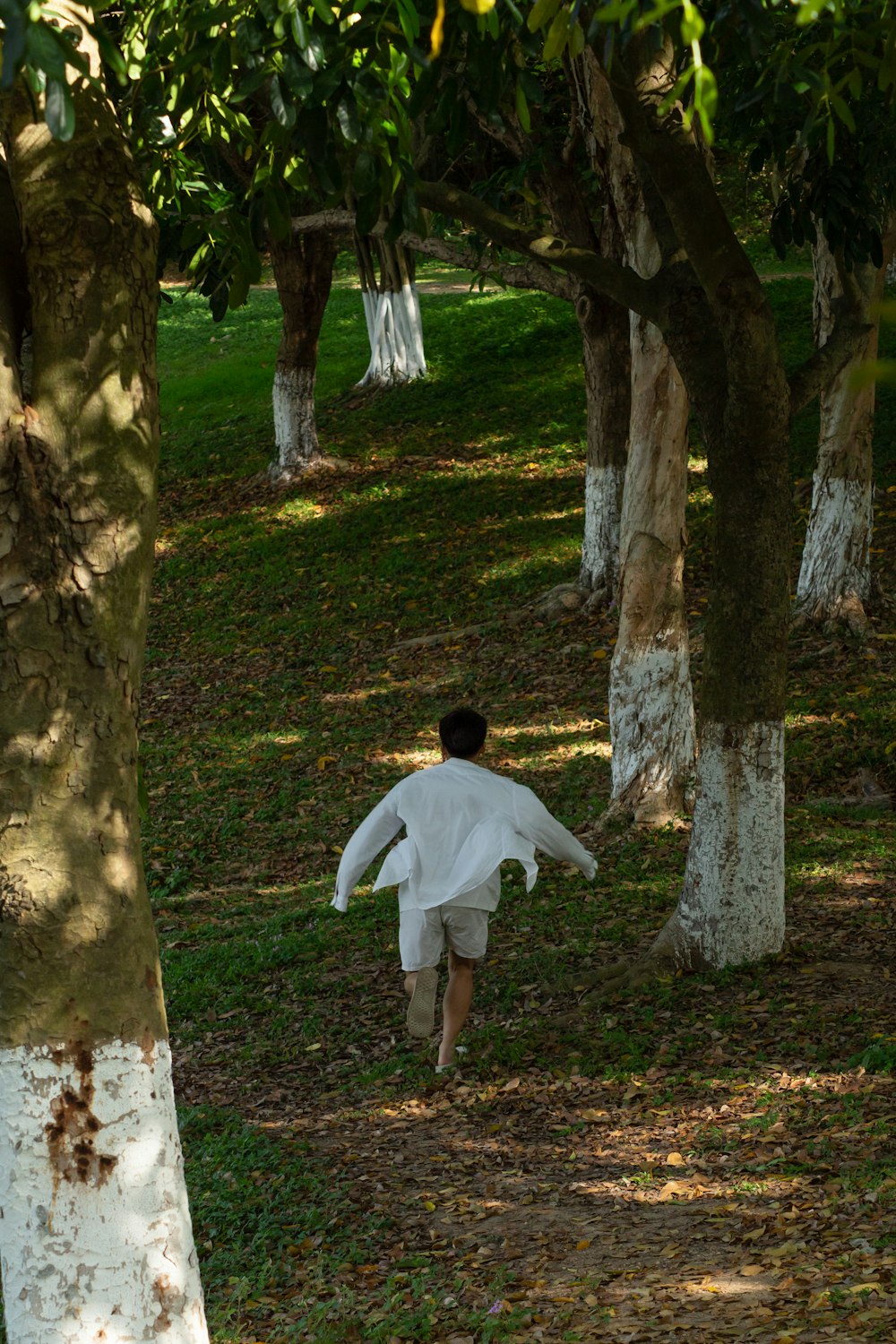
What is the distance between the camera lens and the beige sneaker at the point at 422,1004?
648cm

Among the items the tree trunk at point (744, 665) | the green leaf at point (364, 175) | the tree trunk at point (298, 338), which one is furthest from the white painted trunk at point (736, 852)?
the tree trunk at point (298, 338)

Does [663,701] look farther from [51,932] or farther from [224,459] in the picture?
[224,459]

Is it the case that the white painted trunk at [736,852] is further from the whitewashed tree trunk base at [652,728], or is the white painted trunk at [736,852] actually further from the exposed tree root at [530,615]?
the exposed tree root at [530,615]

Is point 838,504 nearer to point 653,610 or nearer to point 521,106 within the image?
point 653,610

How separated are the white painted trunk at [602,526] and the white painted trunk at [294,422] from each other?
700 centimetres

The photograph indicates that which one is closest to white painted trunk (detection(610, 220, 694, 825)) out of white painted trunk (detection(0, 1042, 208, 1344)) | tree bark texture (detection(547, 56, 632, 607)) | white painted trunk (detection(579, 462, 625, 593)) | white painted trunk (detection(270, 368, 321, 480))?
tree bark texture (detection(547, 56, 632, 607))

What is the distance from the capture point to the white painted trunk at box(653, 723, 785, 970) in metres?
6.56

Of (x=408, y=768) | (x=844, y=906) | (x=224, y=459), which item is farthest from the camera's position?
(x=224, y=459)

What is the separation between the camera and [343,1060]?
22.6 ft

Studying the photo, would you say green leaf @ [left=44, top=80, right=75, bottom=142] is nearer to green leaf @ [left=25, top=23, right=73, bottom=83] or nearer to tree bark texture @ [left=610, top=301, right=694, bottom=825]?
green leaf @ [left=25, top=23, right=73, bottom=83]

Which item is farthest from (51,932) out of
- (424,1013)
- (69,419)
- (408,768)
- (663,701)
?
(408,768)

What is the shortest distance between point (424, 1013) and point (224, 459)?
17565 mm

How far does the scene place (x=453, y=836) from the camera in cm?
637

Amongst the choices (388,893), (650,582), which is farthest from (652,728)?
(388,893)
